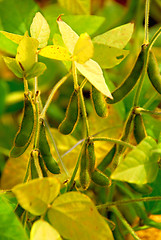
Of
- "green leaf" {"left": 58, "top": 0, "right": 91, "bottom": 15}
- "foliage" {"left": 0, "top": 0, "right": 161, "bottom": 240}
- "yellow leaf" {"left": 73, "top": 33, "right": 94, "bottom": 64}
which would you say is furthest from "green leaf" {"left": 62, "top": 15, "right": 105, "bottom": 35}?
"yellow leaf" {"left": 73, "top": 33, "right": 94, "bottom": 64}

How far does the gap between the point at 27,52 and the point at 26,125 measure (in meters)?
0.11

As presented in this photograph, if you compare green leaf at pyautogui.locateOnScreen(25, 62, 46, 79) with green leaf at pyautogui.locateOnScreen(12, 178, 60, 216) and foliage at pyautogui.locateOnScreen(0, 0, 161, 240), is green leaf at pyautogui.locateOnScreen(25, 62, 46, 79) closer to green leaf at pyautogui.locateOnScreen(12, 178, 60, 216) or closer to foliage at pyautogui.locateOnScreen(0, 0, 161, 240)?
foliage at pyautogui.locateOnScreen(0, 0, 161, 240)

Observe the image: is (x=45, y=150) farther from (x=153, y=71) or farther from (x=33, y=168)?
(x=153, y=71)

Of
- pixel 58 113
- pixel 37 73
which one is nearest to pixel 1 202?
pixel 37 73

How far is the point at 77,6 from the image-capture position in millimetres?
1118

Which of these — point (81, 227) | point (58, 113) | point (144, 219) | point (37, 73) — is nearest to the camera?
point (81, 227)

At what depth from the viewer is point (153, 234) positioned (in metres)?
0.94

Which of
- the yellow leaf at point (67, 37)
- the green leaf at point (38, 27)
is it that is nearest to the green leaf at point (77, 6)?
the green leaf at point (38, 27)

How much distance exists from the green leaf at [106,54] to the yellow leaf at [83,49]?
0.07 metres

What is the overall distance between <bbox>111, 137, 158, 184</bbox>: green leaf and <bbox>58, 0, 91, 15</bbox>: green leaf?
641mm

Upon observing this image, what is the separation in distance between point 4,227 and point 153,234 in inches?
Answer: 19.9

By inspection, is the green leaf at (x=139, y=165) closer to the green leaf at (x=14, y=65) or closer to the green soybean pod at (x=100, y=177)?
the green soybean pod at (x=100, y=177)

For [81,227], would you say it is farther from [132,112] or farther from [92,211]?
[132,112]

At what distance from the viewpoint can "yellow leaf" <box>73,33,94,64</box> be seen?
0.52 m
